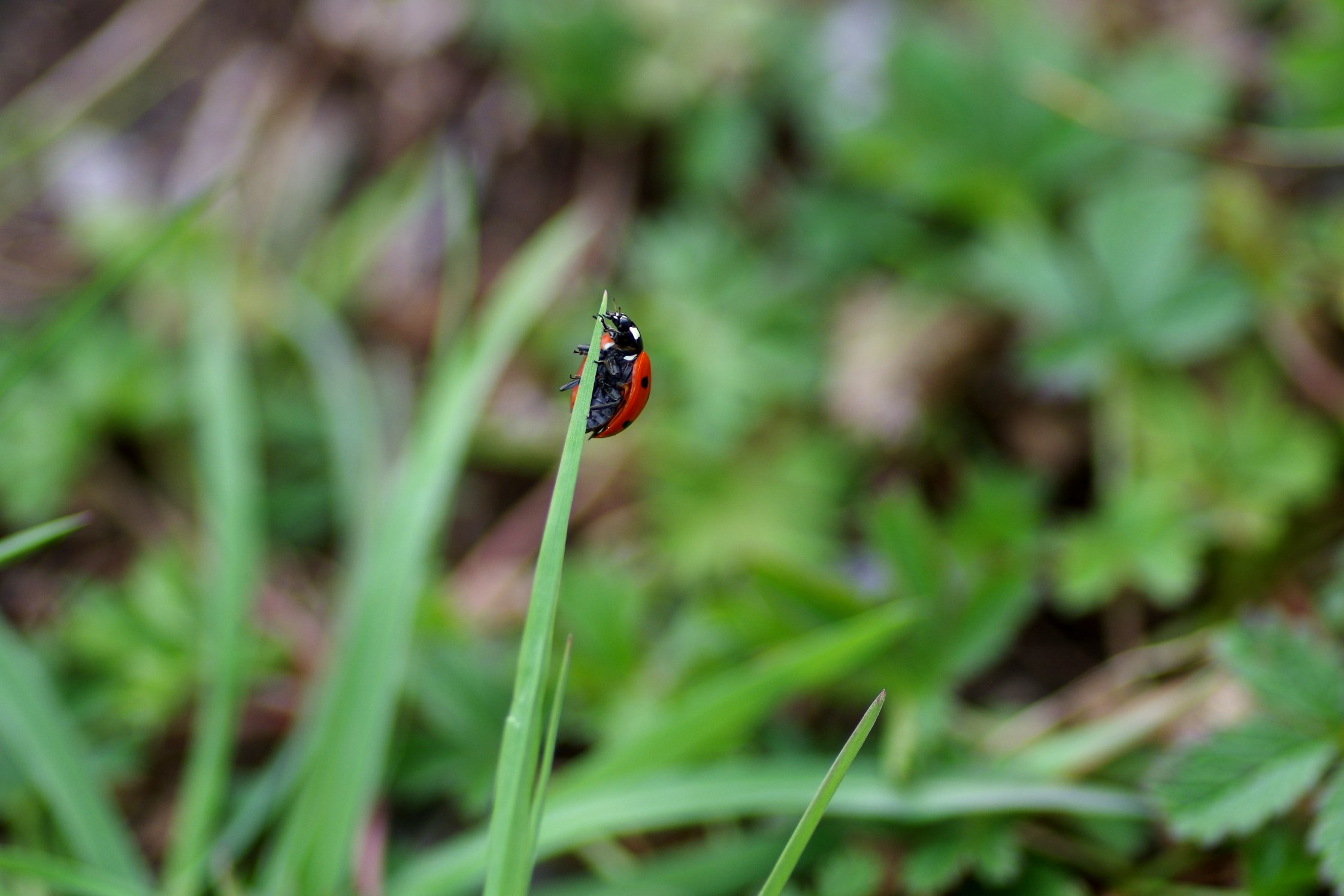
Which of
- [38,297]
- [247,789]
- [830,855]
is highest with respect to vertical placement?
[38,297]

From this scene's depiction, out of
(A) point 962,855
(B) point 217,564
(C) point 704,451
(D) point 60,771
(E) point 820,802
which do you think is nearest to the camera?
(E) point 820,802

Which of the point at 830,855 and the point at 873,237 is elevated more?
the point at 873,237

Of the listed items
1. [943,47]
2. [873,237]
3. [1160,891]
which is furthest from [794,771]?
[943,47]

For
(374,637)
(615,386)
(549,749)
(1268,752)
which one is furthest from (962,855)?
(374,637)

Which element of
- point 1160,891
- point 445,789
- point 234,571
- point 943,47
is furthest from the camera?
point 943,47

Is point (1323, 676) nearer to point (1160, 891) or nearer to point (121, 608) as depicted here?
point (1160, 891)

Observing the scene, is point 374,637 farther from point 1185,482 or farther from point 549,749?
point 1185,482

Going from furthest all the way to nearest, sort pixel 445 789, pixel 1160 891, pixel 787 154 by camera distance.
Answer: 1. pixel 787 154
2. pixel 445 789
3. pixel 1160 891
